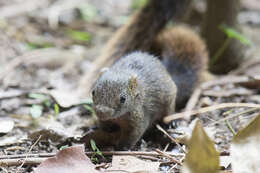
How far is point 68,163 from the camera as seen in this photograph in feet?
8.75

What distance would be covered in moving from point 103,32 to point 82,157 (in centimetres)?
486

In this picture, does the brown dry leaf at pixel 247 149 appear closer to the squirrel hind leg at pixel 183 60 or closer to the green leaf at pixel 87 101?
the green leaf at pixel 87 101

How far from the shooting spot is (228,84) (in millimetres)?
4973

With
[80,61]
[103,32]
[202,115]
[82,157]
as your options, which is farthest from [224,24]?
[82,157]

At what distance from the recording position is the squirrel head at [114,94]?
3.26 meters

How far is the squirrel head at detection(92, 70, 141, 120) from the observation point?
3262mm

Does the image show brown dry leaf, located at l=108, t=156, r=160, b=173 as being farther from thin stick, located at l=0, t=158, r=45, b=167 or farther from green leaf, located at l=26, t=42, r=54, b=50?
green leaf, located at l=26, t=42, r=54, b=50

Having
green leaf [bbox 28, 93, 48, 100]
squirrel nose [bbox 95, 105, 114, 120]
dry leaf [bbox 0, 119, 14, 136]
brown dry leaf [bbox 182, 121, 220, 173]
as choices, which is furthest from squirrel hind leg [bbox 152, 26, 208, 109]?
brown dry leaf [bbox 182, 121, 220, 173]

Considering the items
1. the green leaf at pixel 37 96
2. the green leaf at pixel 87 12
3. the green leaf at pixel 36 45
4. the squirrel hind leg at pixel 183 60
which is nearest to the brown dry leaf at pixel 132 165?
the green leaf at pixel 37 96

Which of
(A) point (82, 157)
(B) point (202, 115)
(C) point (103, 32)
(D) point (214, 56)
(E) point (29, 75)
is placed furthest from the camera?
(C) point (103, 32)

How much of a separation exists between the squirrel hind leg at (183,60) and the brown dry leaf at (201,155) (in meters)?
2.25

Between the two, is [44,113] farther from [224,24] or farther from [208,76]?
[224,24]

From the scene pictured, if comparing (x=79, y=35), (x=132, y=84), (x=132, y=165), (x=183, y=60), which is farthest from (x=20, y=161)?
(x=79, y=35)

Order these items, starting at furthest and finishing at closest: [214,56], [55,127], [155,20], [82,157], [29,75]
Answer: [214,56]
[29,75]
[155,20]
[55,127]
[82,157]
